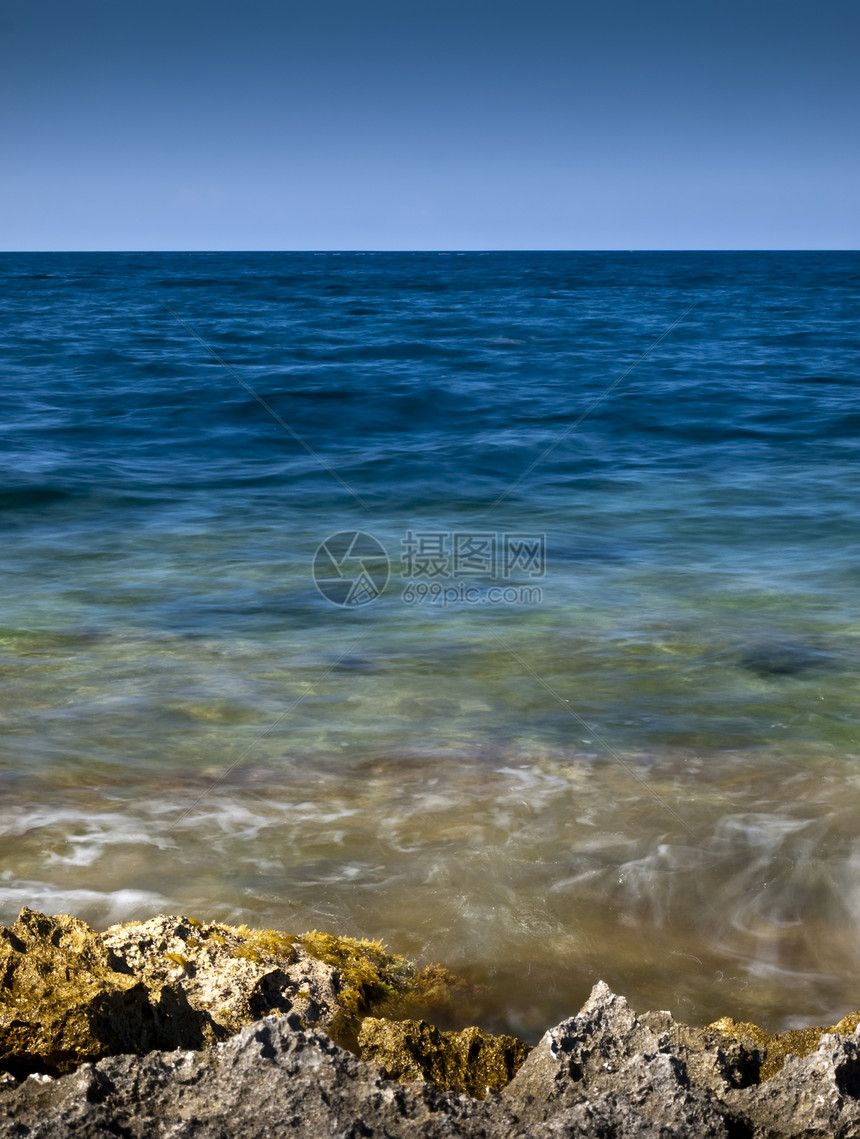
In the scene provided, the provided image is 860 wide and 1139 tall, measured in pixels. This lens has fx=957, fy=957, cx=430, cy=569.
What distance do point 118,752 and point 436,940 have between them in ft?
6.77

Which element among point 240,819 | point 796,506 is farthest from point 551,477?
point 240,819

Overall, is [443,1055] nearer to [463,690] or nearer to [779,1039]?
[779,1039]

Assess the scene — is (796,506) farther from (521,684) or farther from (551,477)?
(521,684)

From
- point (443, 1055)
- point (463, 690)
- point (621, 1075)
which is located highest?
point (621, 1075)

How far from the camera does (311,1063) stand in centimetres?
179

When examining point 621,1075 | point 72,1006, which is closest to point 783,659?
point 621,1075

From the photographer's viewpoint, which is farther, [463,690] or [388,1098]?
[463,690]

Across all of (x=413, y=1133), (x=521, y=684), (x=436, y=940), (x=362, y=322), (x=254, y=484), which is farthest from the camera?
(x=362, y=322)

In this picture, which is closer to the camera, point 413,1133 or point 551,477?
point 413,1133

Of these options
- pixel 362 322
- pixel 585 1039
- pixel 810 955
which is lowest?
pixel 810 955

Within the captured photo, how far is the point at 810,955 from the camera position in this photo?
10.5 ft

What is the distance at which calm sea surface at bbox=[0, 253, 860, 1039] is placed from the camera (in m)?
3.38

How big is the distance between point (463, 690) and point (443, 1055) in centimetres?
324

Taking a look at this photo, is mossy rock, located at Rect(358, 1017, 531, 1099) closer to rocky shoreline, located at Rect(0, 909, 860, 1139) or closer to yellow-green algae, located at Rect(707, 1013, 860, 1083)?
rocky shoreline, located at Rect(0, 909, 860, 1139)
